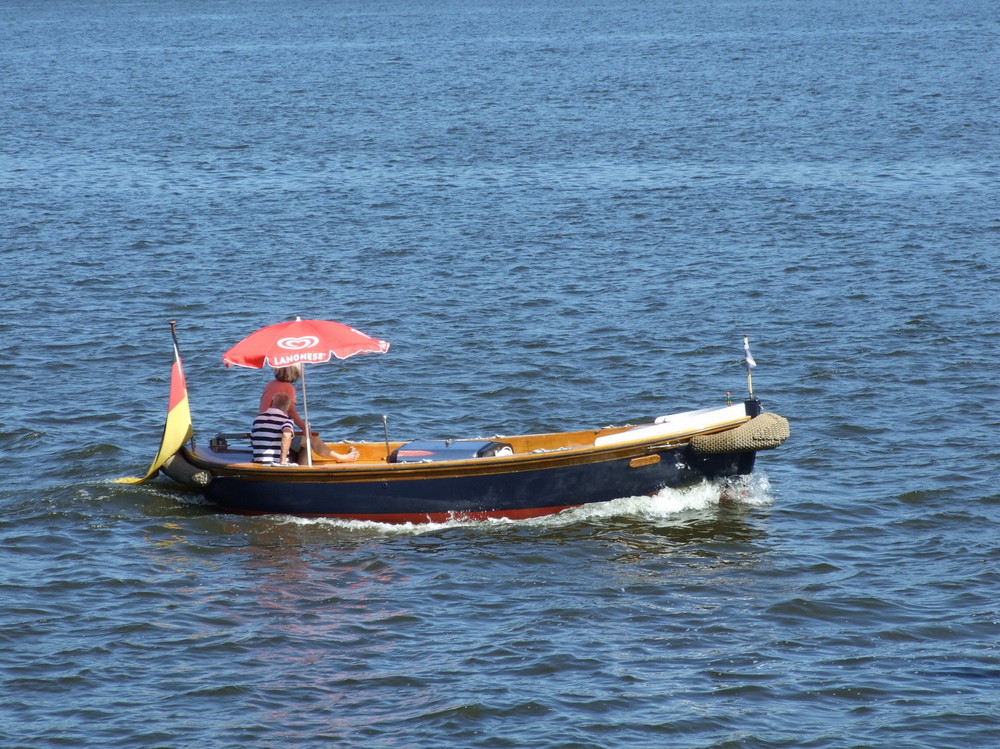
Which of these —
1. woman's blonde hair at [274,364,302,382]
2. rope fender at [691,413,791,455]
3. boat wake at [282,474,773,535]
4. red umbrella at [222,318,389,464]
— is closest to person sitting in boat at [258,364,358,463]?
woman's blonde hair at [274,364,302,382]

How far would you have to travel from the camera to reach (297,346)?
1553cm

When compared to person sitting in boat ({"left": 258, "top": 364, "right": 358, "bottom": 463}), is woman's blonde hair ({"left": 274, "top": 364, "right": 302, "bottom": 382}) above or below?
above

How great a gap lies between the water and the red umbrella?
1965 mm

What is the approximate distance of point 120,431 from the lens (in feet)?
63.2

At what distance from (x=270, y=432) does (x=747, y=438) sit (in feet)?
18.1

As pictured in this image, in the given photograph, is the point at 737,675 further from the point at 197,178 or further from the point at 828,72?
the point at 828,72

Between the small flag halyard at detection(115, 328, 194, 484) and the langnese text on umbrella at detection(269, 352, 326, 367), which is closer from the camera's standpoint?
the langnese text on umbrella at detection(269, 352, 326, 367)

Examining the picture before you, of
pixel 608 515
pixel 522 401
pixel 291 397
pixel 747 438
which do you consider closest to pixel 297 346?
pixel 291 397

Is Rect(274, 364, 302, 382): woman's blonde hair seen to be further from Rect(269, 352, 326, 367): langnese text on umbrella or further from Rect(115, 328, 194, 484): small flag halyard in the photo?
Rect(115, 328, 194, 484): small flag halyard

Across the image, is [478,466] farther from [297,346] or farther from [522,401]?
[522,401]

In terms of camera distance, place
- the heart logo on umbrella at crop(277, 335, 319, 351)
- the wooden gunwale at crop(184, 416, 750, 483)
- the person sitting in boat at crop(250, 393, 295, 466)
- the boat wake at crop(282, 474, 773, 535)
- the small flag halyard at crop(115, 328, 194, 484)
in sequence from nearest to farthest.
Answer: the wooden gunwale at crop(184, 416, 750, 483) < the heart logo on umbrella at crop(277, 335, 319, 351) < the boat wake at crop(282, 474, 773, 535) < the person sitting in boat at crop(250, 393, 295, 466) < the small flag halyard at crop(115, 328, 194, 484)

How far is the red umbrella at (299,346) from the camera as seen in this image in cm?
1541

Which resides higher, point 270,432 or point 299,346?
point 299,346

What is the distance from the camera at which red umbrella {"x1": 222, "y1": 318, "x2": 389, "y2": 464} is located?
1541 centimetres
